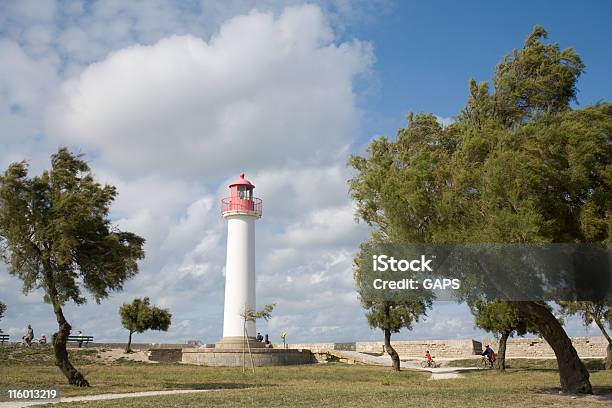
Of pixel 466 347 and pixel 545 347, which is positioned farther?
pixel 466 347

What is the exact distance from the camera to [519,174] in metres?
14.8

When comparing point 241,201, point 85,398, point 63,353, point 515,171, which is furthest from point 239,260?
point 515,171

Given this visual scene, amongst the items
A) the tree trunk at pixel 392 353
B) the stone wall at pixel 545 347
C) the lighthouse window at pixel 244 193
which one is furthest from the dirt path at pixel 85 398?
the stone wall at pixel 545 347

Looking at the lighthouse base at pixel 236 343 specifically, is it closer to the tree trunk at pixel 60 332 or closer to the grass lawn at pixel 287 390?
the grass lawn at pixel 287 390

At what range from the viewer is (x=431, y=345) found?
46.9 m

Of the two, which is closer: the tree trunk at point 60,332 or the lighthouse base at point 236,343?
the tree trunk at point 60,332

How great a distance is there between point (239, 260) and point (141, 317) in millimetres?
9844

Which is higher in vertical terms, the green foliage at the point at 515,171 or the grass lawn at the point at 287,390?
the green foliage at the point at 515,171

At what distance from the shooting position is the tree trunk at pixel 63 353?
20.0 m

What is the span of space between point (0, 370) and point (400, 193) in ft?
65.2

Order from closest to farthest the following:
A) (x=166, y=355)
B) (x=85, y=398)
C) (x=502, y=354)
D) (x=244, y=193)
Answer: (x=85, y=398) < (x=502, y=354) < (x=166, y=355) < (x=244, y=193)

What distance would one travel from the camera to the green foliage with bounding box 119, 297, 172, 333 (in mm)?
42750

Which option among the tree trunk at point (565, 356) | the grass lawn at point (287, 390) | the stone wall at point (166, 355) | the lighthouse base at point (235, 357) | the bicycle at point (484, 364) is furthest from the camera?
the stone wall at point (166, 355)

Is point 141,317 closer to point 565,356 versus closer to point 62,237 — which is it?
point 62,237
